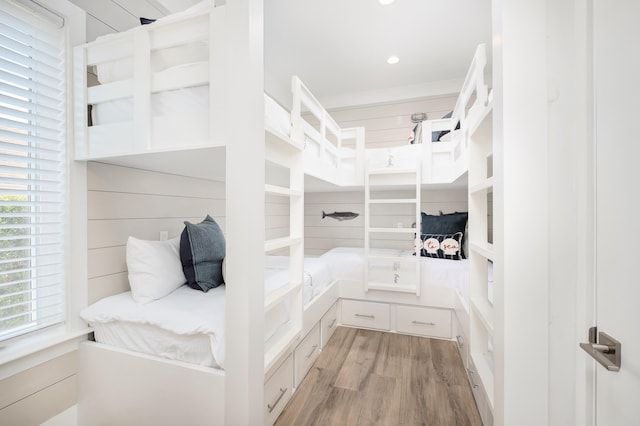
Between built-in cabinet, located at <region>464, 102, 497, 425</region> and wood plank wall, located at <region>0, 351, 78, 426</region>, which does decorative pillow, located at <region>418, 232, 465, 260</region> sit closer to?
built-in cabinet, located at <region>464, 102, 497, 425</region>

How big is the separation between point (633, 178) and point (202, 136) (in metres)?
1.26

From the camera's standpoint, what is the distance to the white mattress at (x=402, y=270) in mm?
2541

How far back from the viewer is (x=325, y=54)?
9.29 feet

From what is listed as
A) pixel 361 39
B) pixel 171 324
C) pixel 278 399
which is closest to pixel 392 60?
pixel 361 39

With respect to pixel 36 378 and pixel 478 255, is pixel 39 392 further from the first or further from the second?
pixel 478 255

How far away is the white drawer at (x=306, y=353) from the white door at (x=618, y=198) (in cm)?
149

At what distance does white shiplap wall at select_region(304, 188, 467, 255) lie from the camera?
3.41 metres

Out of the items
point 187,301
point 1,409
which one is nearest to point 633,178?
point 187,301

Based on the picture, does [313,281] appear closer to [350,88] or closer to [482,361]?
[482,361]

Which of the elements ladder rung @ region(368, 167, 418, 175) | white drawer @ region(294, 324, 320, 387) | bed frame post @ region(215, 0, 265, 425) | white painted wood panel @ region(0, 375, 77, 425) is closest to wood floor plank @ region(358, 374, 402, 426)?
white drawer @ region(294, 324, 320, 387)

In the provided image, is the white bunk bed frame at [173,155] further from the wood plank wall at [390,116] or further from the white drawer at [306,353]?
the wood plank wall at [390,116]

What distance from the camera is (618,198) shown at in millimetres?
624

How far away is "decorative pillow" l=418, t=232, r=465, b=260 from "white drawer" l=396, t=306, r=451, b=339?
561 mm

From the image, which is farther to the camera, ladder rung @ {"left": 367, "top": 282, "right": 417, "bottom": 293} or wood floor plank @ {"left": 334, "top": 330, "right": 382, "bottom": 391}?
ladder rung @ {"left": 367, "top": 282, "right": 417, "bottom": 293}
